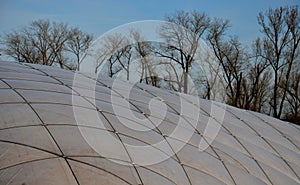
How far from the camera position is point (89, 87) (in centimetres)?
958

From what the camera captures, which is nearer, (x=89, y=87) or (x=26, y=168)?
(x=26, y=168)

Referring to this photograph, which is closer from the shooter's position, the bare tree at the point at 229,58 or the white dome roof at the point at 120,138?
the white dome roof at the point at 120,138

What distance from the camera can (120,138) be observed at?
23.2 feet

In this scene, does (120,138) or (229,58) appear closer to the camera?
(120,138)

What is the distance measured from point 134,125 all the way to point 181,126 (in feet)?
5.40

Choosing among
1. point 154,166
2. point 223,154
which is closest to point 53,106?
point 154,166

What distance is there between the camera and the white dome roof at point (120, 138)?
5766 mm

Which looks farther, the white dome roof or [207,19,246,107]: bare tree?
[207,19,246,107]: bare tree

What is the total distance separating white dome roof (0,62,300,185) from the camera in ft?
18.9

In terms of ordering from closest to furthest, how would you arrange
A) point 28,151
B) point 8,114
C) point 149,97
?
1. point 28,151
2. point 8,114
3. point 149,97

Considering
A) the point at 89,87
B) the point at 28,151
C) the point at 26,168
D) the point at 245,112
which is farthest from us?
the point at 245,112

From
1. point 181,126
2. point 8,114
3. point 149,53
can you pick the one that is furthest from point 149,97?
point 149,53

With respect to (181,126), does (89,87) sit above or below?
above

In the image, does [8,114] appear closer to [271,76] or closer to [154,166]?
[154,166]
